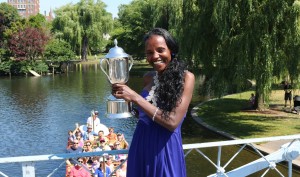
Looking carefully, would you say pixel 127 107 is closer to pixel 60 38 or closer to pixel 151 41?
pixel 151 41

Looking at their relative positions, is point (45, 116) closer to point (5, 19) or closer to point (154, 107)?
point (154, 107)

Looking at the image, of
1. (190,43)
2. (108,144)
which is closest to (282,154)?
(108,144)

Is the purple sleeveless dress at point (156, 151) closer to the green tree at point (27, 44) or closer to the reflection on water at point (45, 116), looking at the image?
the reflection on water at point (45, 116)

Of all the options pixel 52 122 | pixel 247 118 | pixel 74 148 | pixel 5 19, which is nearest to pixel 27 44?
pixel 5 19

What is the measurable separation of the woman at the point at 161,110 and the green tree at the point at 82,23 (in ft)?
187

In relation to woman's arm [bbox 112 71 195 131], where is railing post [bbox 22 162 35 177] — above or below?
below

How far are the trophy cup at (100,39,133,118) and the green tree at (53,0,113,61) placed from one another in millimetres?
56606

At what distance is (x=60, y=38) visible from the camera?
192ft

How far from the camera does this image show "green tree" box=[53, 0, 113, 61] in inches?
2307

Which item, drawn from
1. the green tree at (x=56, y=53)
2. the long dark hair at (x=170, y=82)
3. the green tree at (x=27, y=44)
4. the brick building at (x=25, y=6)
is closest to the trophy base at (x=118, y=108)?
the long dark hair at (x=170, y=82)

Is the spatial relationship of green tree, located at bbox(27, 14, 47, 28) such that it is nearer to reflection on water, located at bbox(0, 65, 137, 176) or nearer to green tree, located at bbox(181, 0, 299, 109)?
reflection on water, located at bbox(0, 65, 137, 176)

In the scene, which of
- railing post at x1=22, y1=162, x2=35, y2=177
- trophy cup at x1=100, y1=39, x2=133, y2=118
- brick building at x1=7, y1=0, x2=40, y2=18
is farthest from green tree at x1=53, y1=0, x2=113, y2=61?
brick building at x1=7, y1=0, x2=40, y2=18

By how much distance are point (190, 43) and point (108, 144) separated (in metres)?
8.11

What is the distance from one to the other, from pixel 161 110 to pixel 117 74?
55 centimetres
